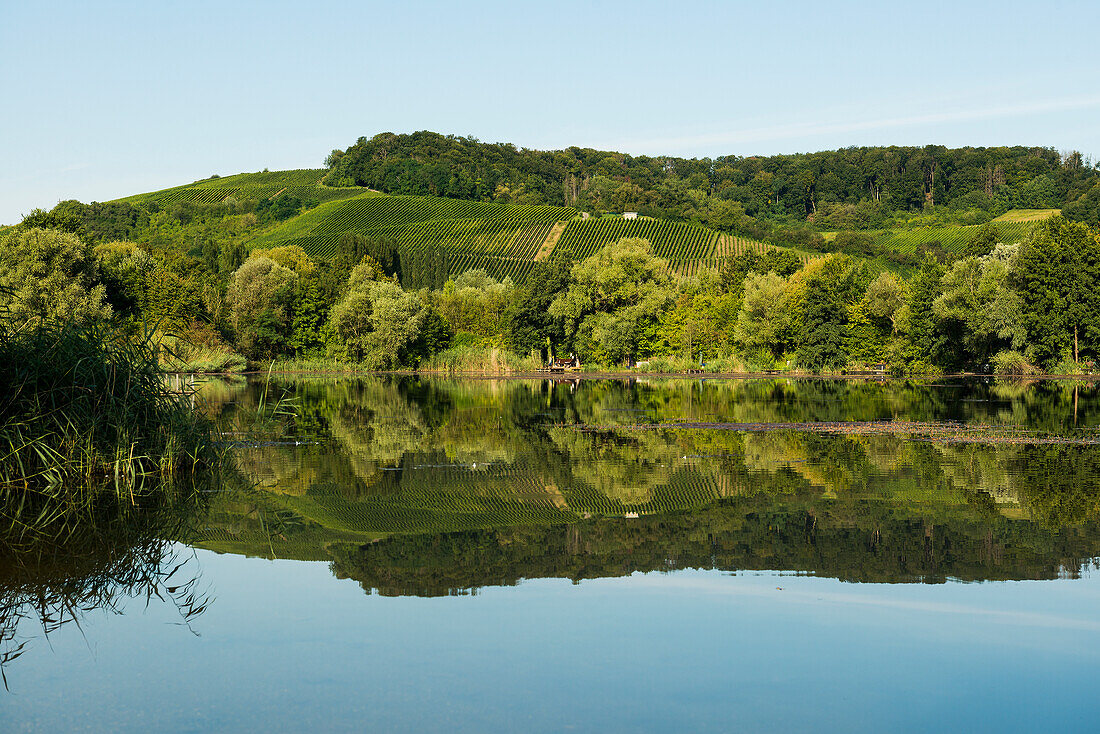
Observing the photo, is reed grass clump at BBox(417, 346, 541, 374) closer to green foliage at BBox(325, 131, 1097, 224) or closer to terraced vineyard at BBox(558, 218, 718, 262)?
terraced vineyard at BBox(558, 218, 718, 262)

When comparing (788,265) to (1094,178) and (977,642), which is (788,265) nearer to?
(977,642)

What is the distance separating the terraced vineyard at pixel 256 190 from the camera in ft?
533

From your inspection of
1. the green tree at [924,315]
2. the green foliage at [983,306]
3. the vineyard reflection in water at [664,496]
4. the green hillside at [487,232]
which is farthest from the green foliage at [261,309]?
the vineyard reflection in water at [664,496]

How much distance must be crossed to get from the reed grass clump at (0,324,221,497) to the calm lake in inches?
59.5

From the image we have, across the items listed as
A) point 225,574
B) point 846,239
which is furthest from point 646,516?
point 846,239

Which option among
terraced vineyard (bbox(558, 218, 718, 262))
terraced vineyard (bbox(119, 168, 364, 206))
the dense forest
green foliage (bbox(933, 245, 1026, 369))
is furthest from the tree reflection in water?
terraced vineyard (bbox(119, 168, 364, 206))

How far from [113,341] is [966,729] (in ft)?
44.6

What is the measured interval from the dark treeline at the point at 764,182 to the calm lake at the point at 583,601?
131 metres

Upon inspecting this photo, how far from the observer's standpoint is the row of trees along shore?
178 ft

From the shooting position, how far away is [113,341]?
598 inches

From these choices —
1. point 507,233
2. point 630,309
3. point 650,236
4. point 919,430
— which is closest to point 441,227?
point 507,233

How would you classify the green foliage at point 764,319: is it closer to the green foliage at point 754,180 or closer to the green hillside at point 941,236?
the green hillside at point 941,236

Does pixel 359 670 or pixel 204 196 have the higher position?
pixel 204 196

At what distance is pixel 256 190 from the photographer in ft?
575
